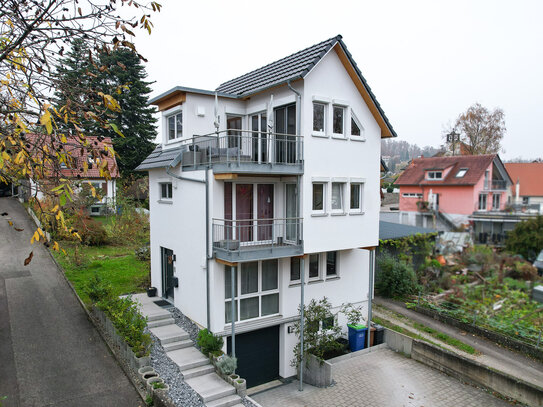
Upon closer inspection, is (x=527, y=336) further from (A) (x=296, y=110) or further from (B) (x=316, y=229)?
(A) (x=296, y=110)

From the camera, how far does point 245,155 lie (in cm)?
1206

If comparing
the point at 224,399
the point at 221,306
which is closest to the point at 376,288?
the point at 221,306

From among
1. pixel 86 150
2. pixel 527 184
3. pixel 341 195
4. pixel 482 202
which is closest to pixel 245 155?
pixel 341 195

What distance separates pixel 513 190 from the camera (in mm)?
45219

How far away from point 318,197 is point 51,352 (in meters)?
9.20

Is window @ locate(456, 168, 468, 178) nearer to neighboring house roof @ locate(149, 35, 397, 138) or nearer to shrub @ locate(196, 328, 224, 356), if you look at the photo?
neighboring house roof @ locate(149, 35, 397, 138)

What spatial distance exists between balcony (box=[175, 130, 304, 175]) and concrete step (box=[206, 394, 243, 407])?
6123 millimetres

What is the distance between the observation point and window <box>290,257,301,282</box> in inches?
524

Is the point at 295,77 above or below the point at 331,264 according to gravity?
above

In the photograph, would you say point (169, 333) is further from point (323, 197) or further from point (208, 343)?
point (323, 197)

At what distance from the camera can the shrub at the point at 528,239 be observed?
2855 cm

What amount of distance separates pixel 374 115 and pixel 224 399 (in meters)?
10.7

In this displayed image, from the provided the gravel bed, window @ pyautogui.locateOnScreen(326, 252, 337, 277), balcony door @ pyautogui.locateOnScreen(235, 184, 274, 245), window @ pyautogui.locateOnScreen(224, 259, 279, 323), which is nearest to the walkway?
window @ pyautogui.locateOnScreen(326, 252, 337, 277)

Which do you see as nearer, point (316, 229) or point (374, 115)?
point (316, 229)
